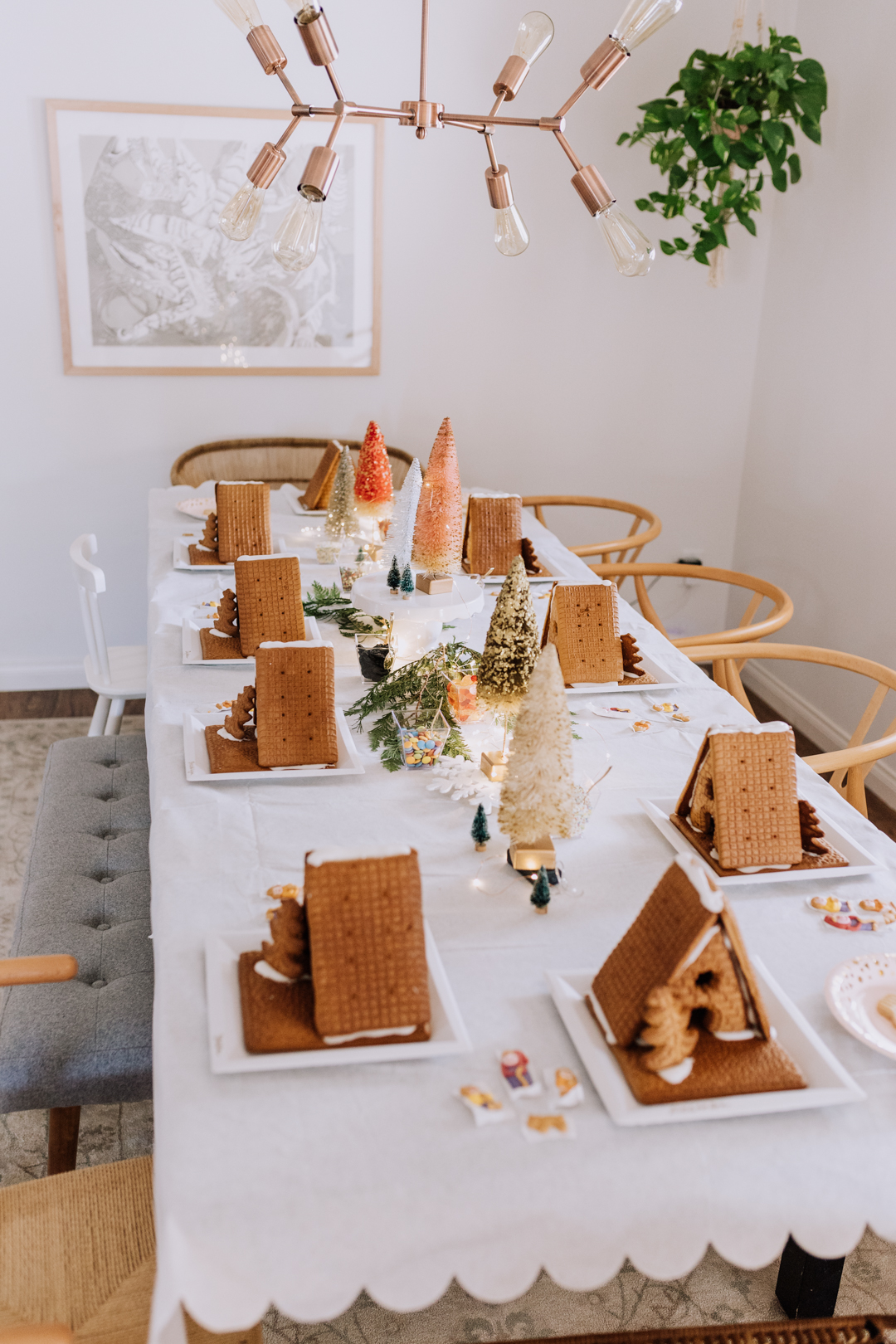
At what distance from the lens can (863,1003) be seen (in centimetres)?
115

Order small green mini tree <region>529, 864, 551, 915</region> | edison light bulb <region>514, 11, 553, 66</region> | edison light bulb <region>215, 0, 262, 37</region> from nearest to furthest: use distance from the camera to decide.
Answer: small green mini tree <region>529, 864, 551, 915</region>, edison light bulb <region>215, 0, 262, 37</region>, edison light bulb <region>514, 11, 553, 66</region>

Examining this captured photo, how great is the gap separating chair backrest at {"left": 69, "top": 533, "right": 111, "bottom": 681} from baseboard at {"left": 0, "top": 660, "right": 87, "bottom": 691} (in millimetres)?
1253

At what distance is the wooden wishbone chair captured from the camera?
1827 mm

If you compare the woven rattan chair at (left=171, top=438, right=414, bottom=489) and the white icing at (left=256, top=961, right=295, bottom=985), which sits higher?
the woven rattan chair at (left=171, top=438, right=414, bottom=489)

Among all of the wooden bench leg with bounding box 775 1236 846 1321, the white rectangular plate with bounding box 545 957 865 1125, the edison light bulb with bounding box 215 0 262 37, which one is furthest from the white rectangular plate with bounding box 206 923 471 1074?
the edison light bulb with bounding box 215 0 262 37

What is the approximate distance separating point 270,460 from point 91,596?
1366mm

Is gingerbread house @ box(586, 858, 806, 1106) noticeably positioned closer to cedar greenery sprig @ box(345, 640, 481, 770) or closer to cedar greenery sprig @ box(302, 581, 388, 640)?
cedar greenery sprig @ box(345, 640, 481, 770)

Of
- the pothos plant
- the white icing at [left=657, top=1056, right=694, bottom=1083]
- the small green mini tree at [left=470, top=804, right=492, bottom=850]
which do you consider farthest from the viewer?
the pothos plant

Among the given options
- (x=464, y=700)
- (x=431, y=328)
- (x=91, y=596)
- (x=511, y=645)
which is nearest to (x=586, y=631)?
(x=464, y=700)

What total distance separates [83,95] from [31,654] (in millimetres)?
1951

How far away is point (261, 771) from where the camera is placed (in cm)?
162

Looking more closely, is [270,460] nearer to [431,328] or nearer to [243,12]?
[431,328]

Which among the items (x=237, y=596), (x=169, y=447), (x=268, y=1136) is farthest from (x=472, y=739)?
(x=169, y=447)

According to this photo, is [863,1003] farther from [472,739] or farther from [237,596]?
[237,596]
